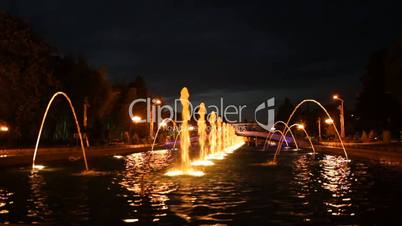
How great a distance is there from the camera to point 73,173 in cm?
2759

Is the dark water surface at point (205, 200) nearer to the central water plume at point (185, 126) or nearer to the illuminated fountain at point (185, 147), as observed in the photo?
the illuminated fountain at point (185, 147)

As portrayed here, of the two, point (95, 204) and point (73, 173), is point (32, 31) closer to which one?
point (73, 173)

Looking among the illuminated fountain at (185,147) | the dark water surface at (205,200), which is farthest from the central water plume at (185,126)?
the dark water surface at (205,200)

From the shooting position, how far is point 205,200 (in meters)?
16.5

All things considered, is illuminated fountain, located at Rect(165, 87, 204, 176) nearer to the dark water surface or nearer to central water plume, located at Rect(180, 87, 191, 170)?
central water plume, located at Rect(180, 87, 191, 170)

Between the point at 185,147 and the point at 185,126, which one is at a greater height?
the point at 185,126

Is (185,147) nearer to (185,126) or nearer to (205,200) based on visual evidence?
(185,126)

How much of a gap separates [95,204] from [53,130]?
56.7m

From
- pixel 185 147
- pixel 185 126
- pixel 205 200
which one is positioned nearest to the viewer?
pixel 205 200

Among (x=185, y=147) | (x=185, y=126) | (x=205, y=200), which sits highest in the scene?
(x=185, y=126)

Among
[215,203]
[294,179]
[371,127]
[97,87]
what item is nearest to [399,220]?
[215,203]

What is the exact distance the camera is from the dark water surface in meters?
13.1

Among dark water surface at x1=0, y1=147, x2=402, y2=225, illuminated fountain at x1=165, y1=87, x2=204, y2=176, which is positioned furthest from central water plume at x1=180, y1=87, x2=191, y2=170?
dark water surface at x1=0, y1=147, x2=402, y2=225

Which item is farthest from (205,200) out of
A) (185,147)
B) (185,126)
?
(185,126)
